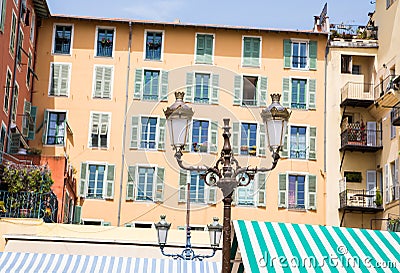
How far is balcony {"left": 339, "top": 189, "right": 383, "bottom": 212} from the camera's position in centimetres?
3325

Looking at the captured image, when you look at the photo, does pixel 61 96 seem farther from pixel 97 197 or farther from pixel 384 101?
pixel 384 101

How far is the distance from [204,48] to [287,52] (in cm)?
373

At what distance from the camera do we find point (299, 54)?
35.7m

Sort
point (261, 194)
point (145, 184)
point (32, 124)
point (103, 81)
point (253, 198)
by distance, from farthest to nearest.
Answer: point (103, 81)
point (253, 198)
point (261, 194)
point (32, 124)
point (145, 184)

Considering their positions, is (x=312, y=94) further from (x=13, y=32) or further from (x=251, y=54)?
(x=13, y=32)

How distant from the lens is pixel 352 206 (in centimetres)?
3303

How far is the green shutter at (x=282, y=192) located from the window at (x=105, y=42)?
924cm

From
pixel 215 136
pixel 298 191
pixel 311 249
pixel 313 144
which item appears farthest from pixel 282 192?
pixel 311 249

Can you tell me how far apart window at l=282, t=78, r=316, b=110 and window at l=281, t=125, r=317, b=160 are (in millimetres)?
987

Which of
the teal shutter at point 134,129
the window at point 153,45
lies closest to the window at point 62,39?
the window at point 153,45

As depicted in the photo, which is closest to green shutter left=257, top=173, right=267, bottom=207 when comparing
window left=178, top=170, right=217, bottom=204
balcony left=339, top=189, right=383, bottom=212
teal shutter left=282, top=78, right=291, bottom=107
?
window left=178, top=170, right=217, bottom=204

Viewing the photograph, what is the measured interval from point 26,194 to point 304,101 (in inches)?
580

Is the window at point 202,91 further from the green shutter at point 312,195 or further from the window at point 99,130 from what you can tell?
the green shutter at point 312,195

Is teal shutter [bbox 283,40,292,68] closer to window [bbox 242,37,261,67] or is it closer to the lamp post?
window [bbox 242,37,261,67]
